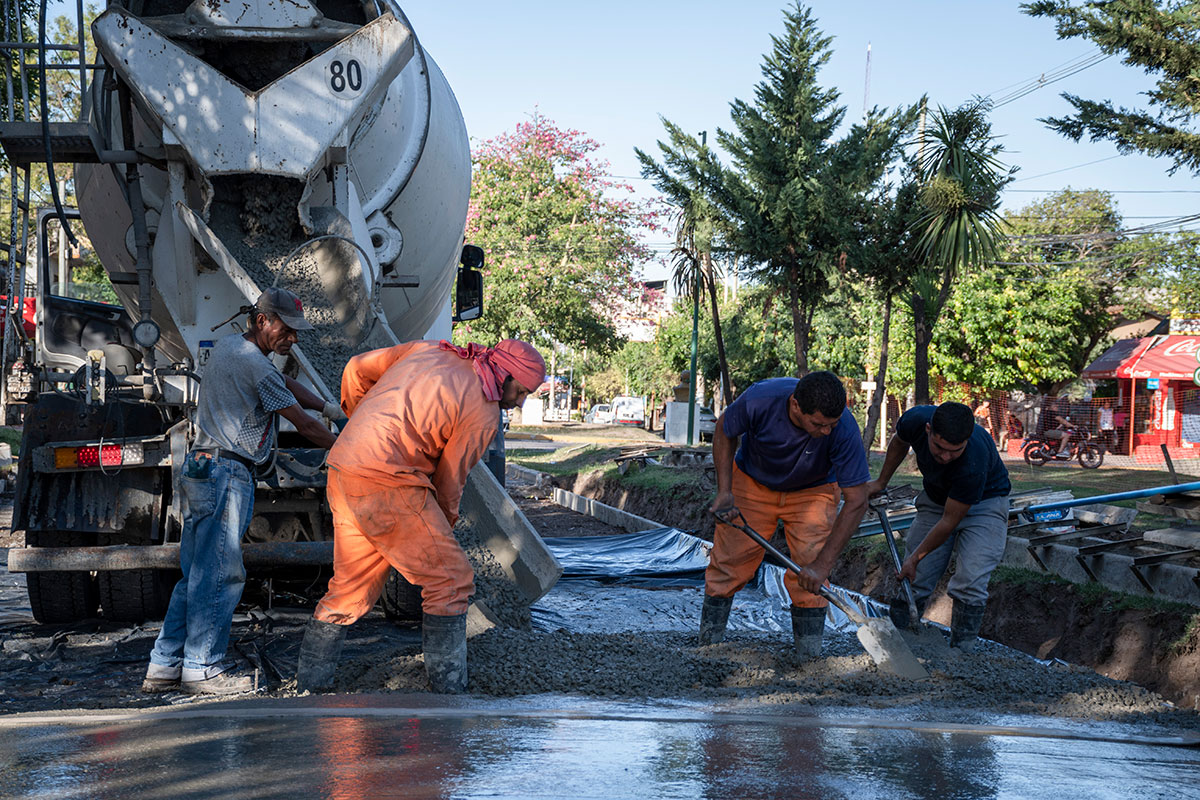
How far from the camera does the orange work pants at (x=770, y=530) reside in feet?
17.6

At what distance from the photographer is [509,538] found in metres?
5.42

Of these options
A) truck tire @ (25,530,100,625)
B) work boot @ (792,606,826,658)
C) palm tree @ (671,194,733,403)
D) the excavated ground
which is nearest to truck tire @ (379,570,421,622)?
Answer: the excavated ground

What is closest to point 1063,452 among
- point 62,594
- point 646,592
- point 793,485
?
point 646,592

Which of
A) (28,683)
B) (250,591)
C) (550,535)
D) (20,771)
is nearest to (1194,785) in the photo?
(20,771)

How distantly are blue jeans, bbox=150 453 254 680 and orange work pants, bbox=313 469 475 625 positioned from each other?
0.57 metres

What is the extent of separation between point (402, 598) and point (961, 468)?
10.0ft

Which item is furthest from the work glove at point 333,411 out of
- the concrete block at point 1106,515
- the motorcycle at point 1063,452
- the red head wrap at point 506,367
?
the motorcycle at point 1063,452

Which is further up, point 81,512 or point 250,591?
point 81,512

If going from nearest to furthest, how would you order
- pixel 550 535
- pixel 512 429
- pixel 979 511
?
1. pixel 979 511
2. pixel 550 535
3. pixel 512 429

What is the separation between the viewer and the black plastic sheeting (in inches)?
263

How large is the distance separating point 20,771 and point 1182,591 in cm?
628

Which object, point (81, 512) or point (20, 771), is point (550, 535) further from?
point (20, 771)

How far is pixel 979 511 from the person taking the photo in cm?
577

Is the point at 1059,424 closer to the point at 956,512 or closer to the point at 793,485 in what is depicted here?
the point at 956,512
